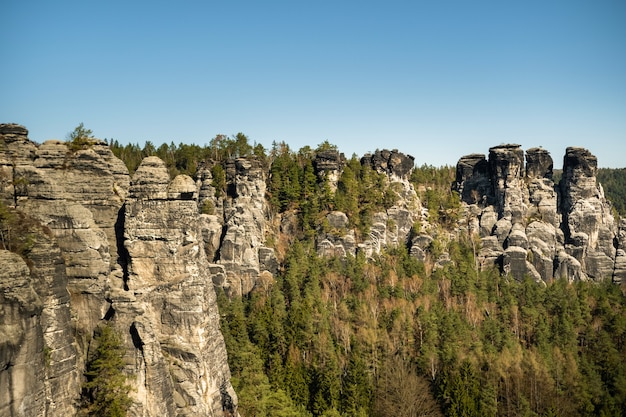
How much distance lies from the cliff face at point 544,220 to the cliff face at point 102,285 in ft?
174

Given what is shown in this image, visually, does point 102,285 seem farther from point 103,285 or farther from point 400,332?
point 400,332

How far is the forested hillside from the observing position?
42.8m

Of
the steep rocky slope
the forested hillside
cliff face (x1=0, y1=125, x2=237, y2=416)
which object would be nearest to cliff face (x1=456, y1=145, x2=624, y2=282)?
the forested hillside

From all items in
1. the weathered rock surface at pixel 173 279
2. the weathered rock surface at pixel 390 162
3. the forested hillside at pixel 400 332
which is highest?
the weathered rock surface at pixel 390 162

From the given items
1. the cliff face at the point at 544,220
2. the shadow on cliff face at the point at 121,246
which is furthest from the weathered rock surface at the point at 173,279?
the cliff face at the point at 544,220

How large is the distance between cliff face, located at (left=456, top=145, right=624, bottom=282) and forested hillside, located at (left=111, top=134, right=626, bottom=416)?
4.22m

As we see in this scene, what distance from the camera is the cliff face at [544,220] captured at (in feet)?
229

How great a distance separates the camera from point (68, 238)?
85.7 feet

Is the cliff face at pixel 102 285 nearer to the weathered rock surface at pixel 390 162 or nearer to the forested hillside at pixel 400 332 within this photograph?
the forested hillside at pixel 400 332

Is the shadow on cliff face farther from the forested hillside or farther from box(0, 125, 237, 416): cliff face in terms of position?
the forested hillside

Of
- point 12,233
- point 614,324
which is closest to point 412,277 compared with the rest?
point 614,324

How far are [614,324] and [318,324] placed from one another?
33462 mm

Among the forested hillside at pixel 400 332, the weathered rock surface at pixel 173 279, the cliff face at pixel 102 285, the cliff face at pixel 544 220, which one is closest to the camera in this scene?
the cliff face at pixel 102 285

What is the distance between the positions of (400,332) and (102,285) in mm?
33335
